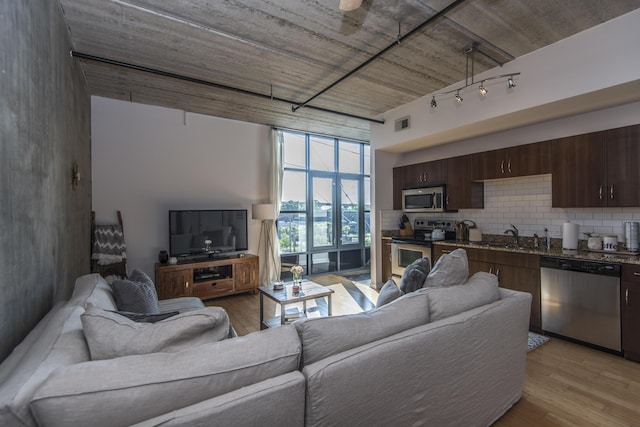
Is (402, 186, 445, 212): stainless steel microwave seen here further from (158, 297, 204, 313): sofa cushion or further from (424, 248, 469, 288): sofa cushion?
(158, 297, 204, 313): sofa cushion

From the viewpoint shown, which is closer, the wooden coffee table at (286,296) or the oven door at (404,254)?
the wooden coffee table at (286,296)

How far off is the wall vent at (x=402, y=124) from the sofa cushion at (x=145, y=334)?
4.09 meters

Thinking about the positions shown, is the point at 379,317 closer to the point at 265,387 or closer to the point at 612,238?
the point at 265,387

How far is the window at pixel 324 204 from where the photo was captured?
5906 mm

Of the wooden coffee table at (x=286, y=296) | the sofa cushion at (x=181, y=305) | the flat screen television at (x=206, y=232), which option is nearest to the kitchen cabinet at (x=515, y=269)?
the wooden coffee table at (x=286, y=296)

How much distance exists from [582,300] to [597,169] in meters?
1.36

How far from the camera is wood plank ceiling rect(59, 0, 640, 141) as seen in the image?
2381mm

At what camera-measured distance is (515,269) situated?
3400 mm

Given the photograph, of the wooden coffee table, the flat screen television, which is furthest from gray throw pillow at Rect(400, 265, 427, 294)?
the flat screen television

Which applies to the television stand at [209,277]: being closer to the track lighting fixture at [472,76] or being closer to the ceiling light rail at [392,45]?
the ceiling light rail at [392,45]

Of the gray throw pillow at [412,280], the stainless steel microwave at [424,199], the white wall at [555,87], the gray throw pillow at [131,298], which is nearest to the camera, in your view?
the gray throw pillow at [131,298]

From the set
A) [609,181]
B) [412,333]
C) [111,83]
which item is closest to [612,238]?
[609,181]

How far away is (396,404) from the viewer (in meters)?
1.36

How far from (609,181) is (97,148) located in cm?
627
